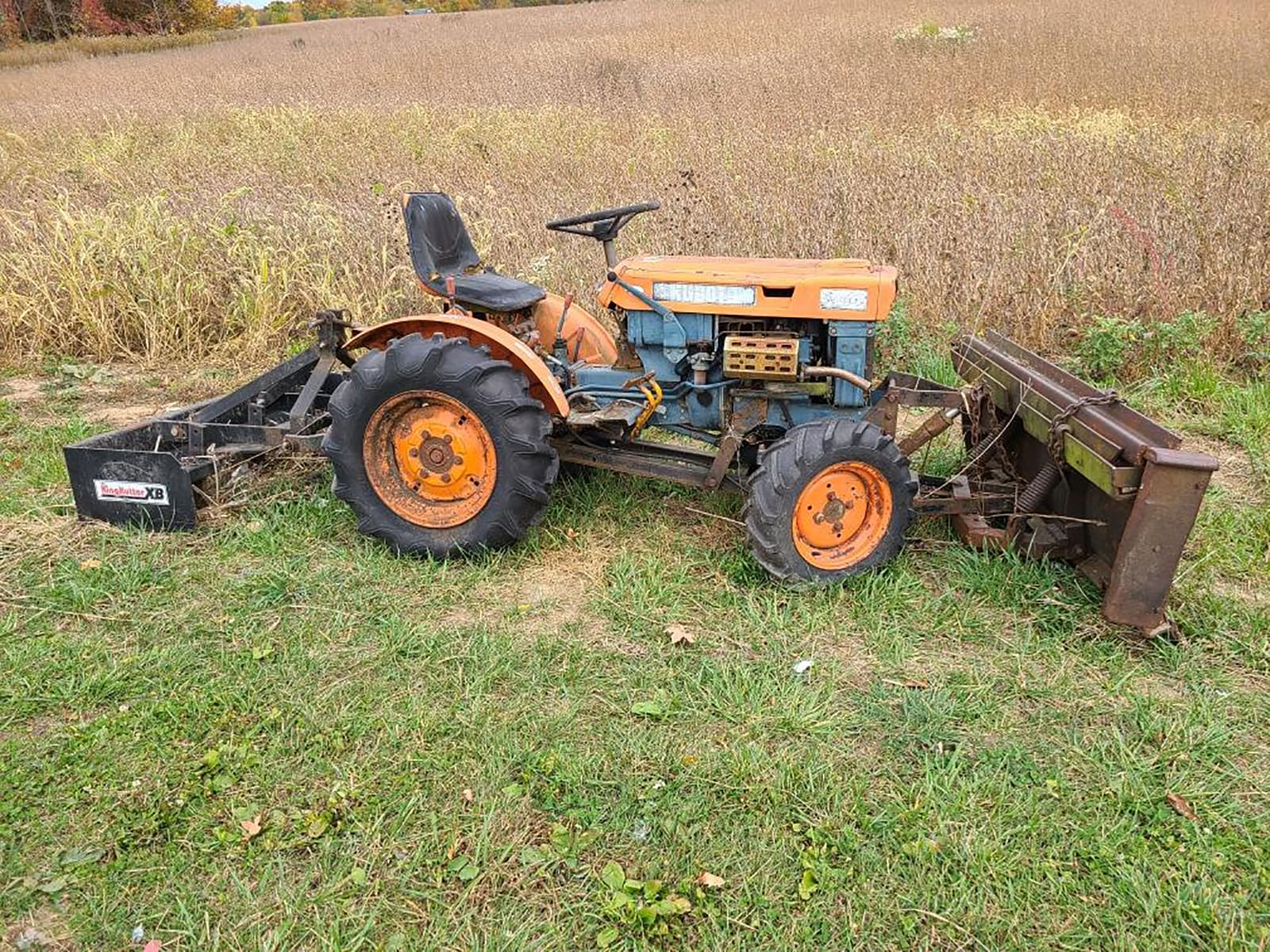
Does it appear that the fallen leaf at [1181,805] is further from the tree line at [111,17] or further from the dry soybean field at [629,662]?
the tree line at [111,17]

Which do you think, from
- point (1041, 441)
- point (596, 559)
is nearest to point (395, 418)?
point (596, 559)

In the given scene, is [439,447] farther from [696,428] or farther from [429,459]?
[696,428]

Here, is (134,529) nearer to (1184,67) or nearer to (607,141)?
(607,141)

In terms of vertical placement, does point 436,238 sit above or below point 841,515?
above

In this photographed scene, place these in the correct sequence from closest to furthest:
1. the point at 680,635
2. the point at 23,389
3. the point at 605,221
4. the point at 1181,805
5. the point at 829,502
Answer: the point at 1181,805
the point at 680,635
the point at 829,502
the point at 605,221
the point at 23,389

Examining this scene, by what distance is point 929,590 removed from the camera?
347 cm

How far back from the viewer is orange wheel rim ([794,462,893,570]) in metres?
3.35

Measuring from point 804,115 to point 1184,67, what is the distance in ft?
17.3

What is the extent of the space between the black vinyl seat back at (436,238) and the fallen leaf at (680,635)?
183 cm

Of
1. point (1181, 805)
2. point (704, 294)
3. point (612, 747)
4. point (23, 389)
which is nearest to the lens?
point (1181, 805)

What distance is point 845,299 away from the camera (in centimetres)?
341

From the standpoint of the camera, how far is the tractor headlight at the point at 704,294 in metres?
3.49

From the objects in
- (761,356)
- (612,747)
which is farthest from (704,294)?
(612,747)

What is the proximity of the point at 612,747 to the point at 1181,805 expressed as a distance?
1.53 meters
